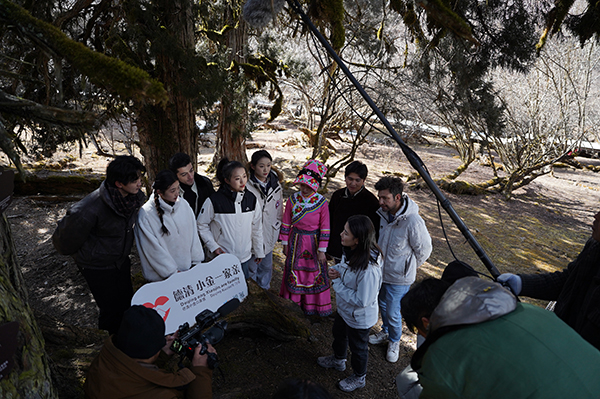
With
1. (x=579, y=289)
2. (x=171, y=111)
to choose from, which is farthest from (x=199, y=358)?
Result: (x=171, y=111)

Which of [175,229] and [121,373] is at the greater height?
[175,229]

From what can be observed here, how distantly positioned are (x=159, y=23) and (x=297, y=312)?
3993mm

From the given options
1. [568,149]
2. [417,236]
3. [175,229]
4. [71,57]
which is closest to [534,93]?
[568,149]

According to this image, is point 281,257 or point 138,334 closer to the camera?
point 138,334

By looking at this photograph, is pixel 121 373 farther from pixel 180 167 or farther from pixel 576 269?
pixel 576 269

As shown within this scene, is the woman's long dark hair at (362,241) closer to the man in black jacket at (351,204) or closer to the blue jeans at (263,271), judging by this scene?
the man in black jacket at (351,204)

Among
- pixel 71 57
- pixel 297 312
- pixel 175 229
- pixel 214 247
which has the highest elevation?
pixel 71 57

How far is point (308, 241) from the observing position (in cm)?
384

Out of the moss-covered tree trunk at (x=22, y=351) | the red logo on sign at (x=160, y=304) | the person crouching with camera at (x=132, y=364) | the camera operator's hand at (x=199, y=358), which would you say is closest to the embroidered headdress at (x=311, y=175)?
the red logo on sign at (x=160, y=304)

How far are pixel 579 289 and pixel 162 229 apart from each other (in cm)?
293

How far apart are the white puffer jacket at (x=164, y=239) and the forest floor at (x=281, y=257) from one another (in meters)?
0.63

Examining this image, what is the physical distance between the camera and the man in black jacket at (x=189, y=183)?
3402mm

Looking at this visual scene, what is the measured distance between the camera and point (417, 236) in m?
3.30

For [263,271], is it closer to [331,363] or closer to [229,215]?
[229,215]
